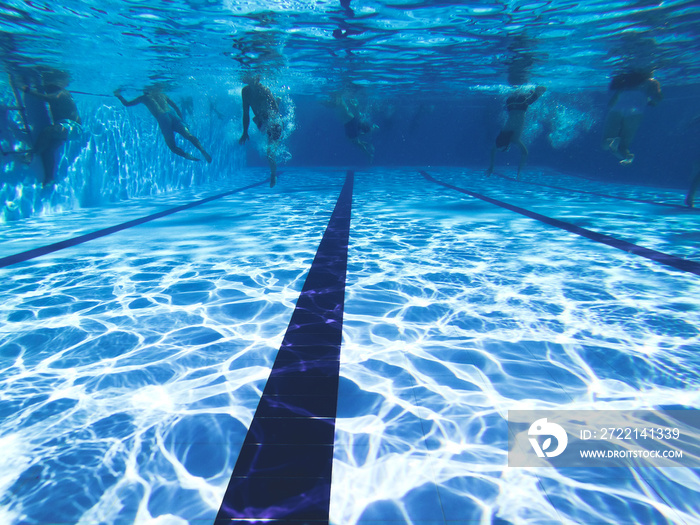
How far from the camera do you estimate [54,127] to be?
1130cm

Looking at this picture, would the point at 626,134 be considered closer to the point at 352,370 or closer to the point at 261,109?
the point at 261,109

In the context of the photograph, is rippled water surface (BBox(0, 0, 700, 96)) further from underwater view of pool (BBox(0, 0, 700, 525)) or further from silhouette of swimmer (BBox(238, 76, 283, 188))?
silhouette of swimmer (BBox(238, 76, 283, 188))

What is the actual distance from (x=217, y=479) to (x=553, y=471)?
2.25 metres

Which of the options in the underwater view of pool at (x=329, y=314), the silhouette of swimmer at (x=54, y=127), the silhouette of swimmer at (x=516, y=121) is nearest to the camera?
the underwater view of pool at (x=329, y=314)

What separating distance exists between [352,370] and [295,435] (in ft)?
3.16

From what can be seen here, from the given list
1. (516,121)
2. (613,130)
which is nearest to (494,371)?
(613,130)

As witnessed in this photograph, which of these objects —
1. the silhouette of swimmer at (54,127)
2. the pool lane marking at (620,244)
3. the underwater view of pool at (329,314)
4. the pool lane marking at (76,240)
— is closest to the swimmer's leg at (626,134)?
the underwater view of pool at (329,314)

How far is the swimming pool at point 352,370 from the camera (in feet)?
7.96

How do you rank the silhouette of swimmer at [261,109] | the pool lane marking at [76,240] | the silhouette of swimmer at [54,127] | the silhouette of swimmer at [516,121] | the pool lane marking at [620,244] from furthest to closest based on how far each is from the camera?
1. the silhouette of swimmer at [516,121]
2. the silhouette of swimmer at [261,109]
3. the silhouette of swimmer at [54,127]
4. the pool lane marking at [76,240]
5. the pool lane marking at [620,244]

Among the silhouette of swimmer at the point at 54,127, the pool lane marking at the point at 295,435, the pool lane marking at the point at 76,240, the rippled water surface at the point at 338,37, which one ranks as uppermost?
the rippled water surface at the point at 338,37

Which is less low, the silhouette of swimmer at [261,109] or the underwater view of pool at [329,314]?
the silhouette of swimmer at [261,109]

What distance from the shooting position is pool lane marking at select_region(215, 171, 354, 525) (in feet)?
7.74

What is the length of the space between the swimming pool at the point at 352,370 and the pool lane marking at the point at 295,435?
0.11ft

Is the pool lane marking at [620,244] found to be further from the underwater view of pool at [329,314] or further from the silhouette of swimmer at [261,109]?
the silhouette of swimmer at [261,109]
